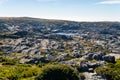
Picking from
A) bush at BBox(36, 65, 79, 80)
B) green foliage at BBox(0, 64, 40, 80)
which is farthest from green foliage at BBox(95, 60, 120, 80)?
green foliage at BBox(0, 64, 40, 80)

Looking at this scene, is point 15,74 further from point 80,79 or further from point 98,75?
point 98,75

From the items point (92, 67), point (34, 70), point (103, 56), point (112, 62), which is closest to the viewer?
point (34, 70)

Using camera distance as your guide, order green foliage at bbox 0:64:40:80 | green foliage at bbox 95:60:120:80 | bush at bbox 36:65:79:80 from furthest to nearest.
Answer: green foliage at bbox 95:60:120:80
green foliage at bbox 0:64:40:80
bush at bbox 36:65:79:80

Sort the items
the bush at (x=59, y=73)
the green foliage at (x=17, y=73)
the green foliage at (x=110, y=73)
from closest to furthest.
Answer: the bush at (x=59, y=73), the green foliage at (x=17, y=73), the green foliage at (x=110, y=73)

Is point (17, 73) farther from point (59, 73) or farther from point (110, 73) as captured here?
point (110, 73)

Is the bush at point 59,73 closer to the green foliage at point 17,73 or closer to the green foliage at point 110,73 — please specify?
the green foliage at point 17,73

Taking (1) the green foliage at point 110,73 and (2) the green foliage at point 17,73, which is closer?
(2) the green foliage at point 17,73

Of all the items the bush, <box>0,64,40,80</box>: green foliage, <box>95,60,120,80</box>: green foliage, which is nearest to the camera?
the bush

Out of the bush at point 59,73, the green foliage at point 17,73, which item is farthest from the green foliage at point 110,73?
the green foliage at point 17,73

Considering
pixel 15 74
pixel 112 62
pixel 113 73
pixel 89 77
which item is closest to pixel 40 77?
pixel 15 74

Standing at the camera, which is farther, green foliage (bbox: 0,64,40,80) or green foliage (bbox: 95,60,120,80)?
green foliage (bbox: 95,60,120,80)

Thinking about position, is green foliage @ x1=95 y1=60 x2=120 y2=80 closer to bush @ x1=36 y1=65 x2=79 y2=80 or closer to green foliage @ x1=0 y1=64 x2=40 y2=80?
bush @ x1=36 y1=65 x2=79 y2=80
